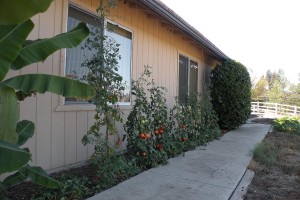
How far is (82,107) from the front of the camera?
5.40 meters

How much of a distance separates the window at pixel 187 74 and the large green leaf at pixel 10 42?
734cm

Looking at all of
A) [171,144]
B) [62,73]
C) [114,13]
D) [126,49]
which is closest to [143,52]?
[126,49]

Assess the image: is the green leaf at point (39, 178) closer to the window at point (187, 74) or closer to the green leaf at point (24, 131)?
the green leaf at point (24, 131)

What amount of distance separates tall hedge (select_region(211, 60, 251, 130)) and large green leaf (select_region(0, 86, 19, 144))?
9350mm

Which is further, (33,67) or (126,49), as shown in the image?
(126,49)

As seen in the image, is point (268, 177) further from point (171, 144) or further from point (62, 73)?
point (62, 73)

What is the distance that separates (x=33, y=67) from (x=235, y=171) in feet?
11.9

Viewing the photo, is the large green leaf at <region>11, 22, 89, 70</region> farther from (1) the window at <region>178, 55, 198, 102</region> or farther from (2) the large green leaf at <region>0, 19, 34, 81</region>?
(1) the window at <region>178, 55, 198, 102</region>

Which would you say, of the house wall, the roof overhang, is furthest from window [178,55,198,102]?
the house wall

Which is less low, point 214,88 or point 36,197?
point 214,88

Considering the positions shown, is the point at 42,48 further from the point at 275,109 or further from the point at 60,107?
the point at 275,109

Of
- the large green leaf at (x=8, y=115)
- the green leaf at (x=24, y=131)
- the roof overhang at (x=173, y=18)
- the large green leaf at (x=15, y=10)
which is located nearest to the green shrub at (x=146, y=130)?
the roof overhang at (x=173, y=18)

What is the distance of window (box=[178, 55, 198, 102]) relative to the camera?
10151mm

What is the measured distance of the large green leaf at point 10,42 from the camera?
2.52 metres
